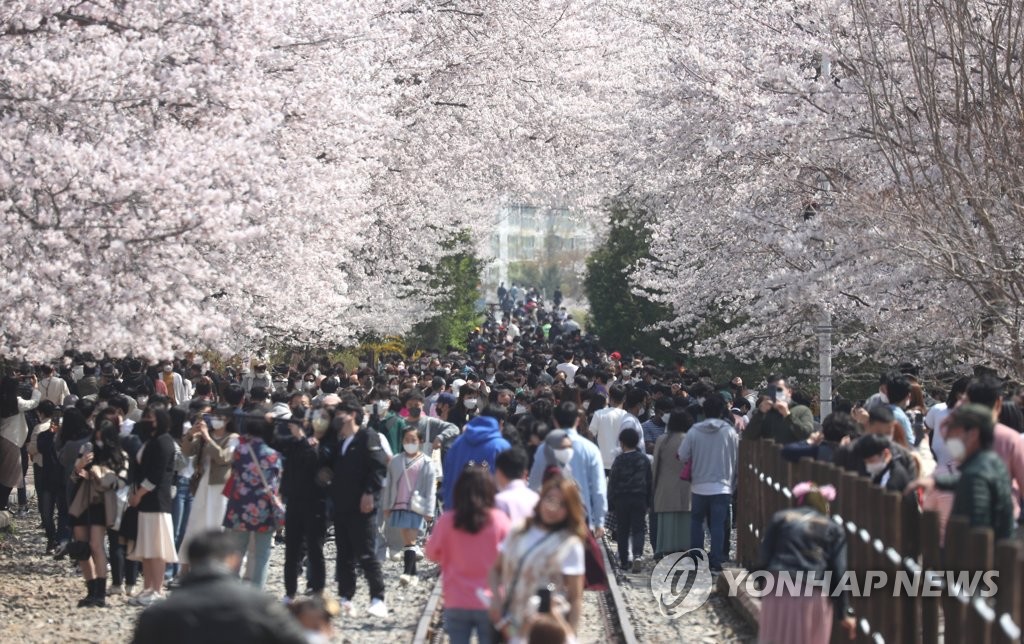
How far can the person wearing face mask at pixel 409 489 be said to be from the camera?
14.9 meters

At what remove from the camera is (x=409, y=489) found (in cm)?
1488

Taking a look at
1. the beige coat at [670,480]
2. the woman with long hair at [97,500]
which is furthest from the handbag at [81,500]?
the beige coat at [670,480]

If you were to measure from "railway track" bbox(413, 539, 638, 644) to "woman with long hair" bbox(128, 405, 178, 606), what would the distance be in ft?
7.67

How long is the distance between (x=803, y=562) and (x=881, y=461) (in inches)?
72.5

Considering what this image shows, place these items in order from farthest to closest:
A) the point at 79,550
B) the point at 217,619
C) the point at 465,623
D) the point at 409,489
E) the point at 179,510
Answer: the point at 179,510
the point at 409,489
the point at 79,550
the point at 465,623
the point at 217,619

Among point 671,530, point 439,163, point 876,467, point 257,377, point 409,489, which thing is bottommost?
point 671,530

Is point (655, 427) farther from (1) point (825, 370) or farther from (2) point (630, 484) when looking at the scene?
(1) point (825, 370)

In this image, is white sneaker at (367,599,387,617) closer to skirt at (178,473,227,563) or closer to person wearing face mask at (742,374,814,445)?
skirt at (178,473,227,563)

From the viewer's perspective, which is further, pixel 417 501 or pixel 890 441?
pixel 417 501

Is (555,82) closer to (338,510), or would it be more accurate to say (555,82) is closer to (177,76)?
(177,76)

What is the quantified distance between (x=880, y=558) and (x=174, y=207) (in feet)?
26.4

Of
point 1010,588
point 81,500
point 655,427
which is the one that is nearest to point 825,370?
point 655,427

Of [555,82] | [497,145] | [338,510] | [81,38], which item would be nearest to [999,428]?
[338,510]

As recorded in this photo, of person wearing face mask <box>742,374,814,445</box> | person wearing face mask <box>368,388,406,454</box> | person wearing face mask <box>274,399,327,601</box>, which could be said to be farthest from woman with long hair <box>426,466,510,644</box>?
person wearing face mask <box>742,374,814,445</box>
